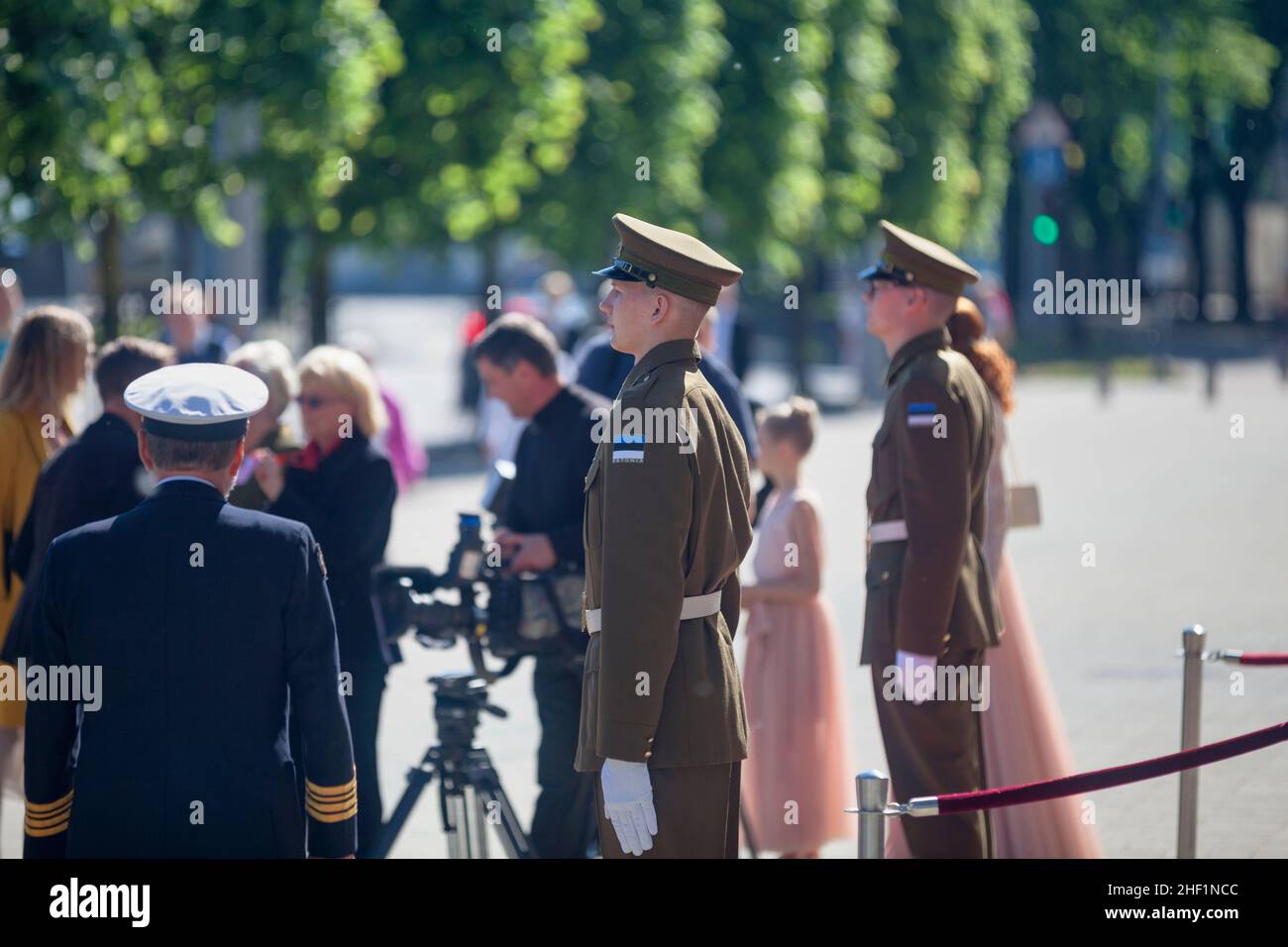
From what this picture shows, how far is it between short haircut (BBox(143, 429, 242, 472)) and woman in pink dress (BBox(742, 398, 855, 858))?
264 centimetres

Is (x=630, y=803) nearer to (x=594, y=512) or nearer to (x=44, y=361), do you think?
(x=594, y=512)

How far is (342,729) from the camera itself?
3875 mm

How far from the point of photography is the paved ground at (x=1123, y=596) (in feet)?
23.2

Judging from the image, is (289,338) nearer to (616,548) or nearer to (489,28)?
(489,28)

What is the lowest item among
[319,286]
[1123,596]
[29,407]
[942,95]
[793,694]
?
[793,694]

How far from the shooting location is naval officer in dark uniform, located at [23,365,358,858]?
146 inches

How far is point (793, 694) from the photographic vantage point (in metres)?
6.26

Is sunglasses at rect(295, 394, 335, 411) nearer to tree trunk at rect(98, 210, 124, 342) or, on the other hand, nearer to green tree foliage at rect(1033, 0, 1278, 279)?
tree trunk at rect(98, 210, 124, 342)

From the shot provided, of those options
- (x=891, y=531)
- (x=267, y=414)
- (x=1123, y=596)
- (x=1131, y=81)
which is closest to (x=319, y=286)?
(x=1123, y=596)

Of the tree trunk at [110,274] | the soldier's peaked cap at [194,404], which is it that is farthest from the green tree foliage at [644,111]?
the soldier's peaked cap at [194,404]

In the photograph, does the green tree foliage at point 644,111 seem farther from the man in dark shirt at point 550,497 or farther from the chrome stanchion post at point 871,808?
the chrome stanchion post at point 871,808

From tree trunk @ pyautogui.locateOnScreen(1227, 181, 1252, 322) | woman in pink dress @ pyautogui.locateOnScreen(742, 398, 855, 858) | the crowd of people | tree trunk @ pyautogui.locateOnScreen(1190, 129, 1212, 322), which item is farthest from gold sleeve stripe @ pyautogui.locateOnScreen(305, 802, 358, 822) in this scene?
tree trunk @ pyautogui.locateOnScreen(1227, 181, 1252, 322)

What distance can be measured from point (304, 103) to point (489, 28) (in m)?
3.25

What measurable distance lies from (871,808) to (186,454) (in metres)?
1.61
